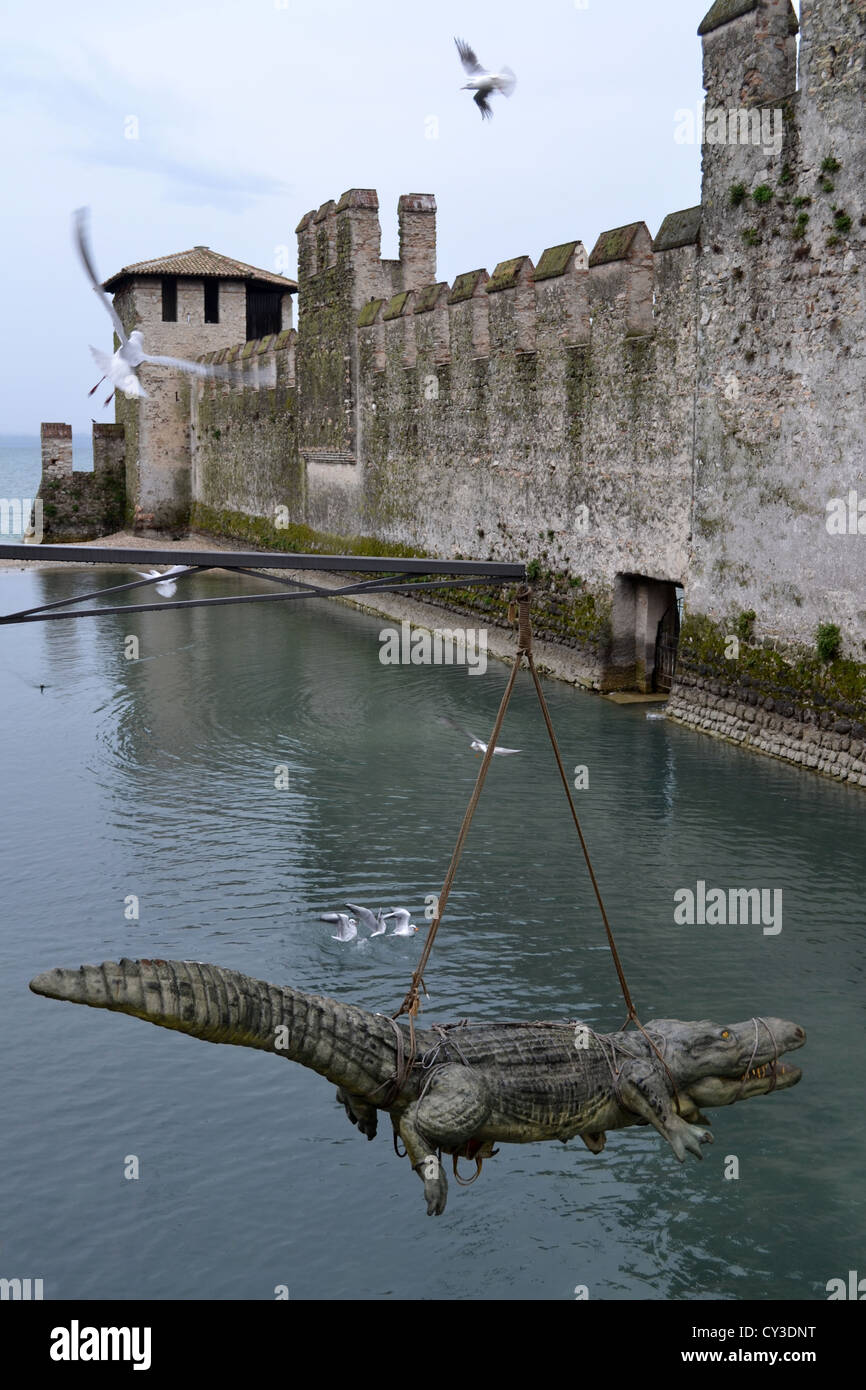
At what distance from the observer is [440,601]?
73.0ft

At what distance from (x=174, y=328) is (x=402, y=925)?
101 ft

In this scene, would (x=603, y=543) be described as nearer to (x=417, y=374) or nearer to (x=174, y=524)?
(x=417, y=374)

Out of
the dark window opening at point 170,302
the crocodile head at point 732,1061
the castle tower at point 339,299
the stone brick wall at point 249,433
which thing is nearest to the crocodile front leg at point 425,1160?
the crocodile head at point 732,1061

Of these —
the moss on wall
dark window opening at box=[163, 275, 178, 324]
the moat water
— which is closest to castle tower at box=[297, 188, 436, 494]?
dark window opening at box=[163, 275, 178, 324]

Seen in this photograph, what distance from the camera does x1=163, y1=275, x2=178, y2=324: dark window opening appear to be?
36969 mm

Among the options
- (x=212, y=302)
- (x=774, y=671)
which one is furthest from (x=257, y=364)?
(x=774, y=671)

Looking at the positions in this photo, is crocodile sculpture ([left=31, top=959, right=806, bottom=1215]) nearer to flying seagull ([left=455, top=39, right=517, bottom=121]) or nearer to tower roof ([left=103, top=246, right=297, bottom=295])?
flying seagull ([left=455, top=39, right=517, bottom=121])

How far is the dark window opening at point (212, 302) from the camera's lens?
37219 millimetres

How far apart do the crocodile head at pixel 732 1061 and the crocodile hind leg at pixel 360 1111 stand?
1.22 metres

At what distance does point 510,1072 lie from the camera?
5.65 meters

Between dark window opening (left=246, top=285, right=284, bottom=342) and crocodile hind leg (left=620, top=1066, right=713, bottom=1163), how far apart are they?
3472 cm
